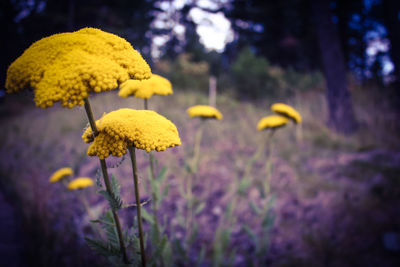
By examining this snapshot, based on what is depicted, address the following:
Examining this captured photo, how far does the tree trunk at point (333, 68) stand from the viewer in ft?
16.4

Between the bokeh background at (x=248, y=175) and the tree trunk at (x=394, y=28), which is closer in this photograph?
the bokeh background at (x=248, y=175)

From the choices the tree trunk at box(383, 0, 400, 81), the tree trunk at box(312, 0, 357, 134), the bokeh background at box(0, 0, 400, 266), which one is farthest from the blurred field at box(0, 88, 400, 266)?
the tree trunk at box(383, 0, 400, 81)

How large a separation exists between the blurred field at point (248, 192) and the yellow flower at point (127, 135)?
14 cm

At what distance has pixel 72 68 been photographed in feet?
1.85

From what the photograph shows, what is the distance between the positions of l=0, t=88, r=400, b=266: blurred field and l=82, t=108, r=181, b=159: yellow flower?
0.45 feet

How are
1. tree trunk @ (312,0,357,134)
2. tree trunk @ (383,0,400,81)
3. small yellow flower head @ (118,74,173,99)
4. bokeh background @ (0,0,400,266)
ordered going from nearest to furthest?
1. small yellow flower head @ (118,74,173,99)
2. bokeh background @ (0,0,400,266)
3. tree trunk @ (383,0,400,81)
4. tree trunk @ (312,0,357,134)

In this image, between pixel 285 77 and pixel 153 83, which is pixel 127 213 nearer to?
pixel 153 83

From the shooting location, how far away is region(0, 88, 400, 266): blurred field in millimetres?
1975

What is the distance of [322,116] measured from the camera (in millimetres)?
5906

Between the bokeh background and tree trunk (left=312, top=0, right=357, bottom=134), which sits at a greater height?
tree trunk (left=312, top=0, right=357, bottom=134)

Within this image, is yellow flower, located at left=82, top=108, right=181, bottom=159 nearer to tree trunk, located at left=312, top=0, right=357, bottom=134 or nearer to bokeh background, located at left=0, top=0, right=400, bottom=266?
bokeh background, located at left=0, top=0, right=400, bottom=266

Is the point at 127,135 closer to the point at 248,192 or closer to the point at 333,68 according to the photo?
the point at 248,192

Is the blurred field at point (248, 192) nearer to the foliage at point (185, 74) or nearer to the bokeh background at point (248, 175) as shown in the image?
the bokeh background at point (248, 175)

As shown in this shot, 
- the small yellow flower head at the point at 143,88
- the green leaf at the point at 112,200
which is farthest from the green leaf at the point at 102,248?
the small yellow flower head at the point at 143,88
